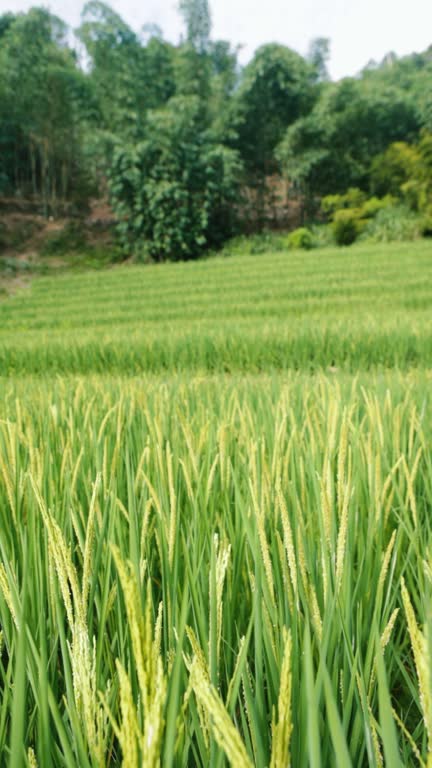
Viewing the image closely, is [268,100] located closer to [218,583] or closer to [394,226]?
[394,226]

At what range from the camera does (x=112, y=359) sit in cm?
505

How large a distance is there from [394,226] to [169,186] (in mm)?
8626

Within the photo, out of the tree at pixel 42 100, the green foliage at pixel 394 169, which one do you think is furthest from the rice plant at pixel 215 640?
the tree at pixel 42 100

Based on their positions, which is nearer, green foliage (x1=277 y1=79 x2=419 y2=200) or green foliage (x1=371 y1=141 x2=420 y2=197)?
green foliage (x1=371 y1=141 x2=420 y2=197)

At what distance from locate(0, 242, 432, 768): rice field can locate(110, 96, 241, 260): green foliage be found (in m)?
18.9

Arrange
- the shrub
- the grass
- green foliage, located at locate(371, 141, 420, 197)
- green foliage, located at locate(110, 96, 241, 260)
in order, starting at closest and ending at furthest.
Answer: the grass → green foliage, located at locate(110, 96, 241, 260) → green foliage, located at locate(371, 141, 420, 197) → the shrub

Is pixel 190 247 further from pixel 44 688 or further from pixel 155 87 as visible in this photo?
pixel 44 688

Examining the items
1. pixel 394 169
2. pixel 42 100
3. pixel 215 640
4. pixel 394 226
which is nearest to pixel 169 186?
pixel 42 100

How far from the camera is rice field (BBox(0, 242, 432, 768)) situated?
34cm

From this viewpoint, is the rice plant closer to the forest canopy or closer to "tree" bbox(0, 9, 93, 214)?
the forest canopy

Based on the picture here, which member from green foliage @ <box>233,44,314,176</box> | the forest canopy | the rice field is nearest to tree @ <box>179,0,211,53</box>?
the forest canopy

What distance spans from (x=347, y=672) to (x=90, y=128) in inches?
1052

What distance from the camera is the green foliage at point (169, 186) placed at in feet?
66.1

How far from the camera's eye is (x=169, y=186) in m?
20.0
